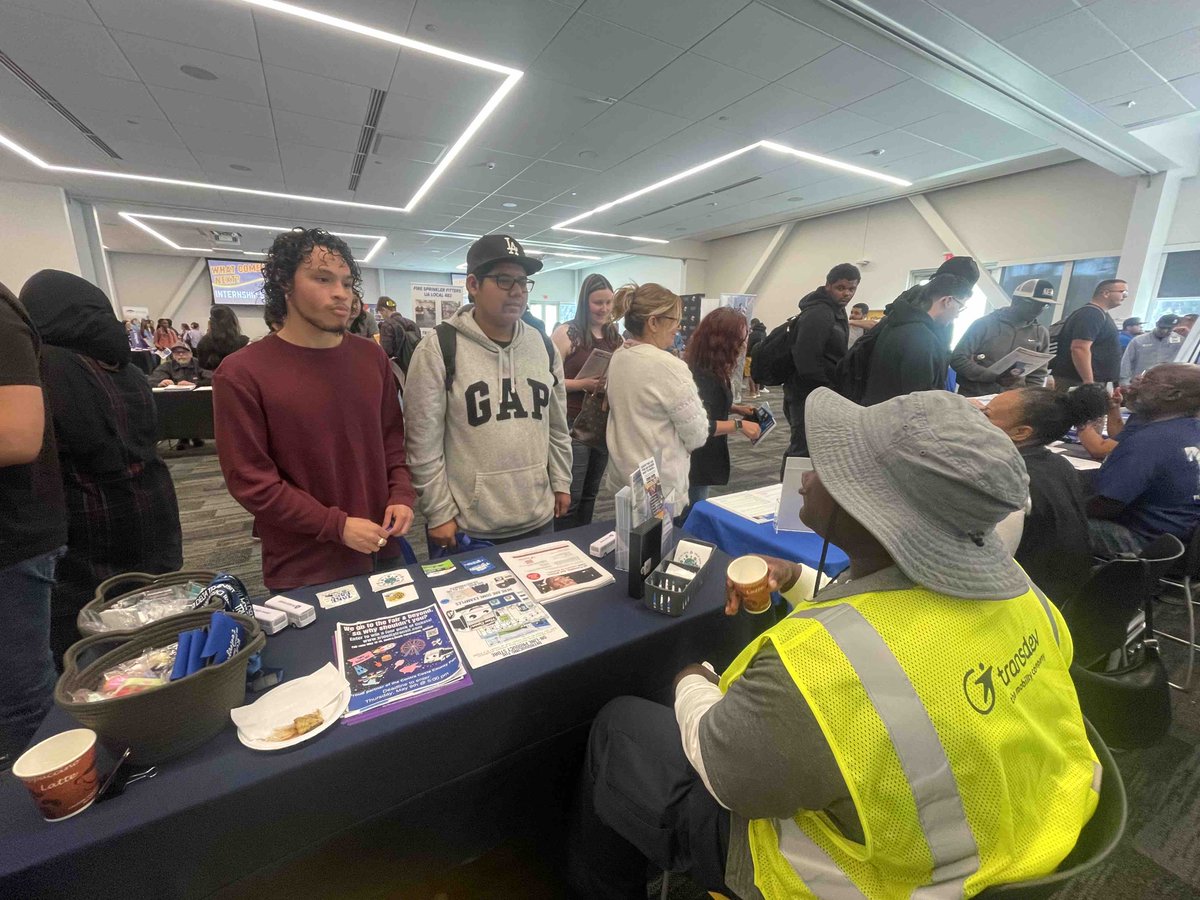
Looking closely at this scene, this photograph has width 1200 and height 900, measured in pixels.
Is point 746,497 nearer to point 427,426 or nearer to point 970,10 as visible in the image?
point 427,426

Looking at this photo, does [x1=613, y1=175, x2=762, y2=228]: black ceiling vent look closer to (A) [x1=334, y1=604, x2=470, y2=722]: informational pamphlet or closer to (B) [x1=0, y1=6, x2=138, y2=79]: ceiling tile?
(B) [x1=0, y1=6, x2=138, y2=79]: ceiling tile

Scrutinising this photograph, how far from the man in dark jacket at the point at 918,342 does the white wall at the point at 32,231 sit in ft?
32.0

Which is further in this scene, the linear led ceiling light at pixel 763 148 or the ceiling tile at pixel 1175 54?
the linear led ceiling light at pixel 763 148

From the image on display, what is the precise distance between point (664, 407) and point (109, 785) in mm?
1536

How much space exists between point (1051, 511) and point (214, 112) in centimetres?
619

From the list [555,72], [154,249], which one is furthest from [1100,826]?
[154,249]

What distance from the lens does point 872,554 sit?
73 cm

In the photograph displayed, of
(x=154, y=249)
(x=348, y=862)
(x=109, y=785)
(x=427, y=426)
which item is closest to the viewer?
(x=109, y=785)

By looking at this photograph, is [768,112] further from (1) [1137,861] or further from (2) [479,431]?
(1) [1137,861]

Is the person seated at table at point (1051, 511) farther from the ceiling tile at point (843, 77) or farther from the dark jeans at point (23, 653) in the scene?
the ceiling tile at point (843, 77)

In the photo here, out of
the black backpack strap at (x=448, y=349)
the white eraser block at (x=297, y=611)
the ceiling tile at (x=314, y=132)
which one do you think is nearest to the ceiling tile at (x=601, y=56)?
the ceiling tile at (x=314, y=132)

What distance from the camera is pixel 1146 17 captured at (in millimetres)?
2867

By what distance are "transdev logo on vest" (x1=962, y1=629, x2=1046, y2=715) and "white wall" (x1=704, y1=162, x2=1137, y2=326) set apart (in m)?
7.92

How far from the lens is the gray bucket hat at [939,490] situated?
0.61 meters
